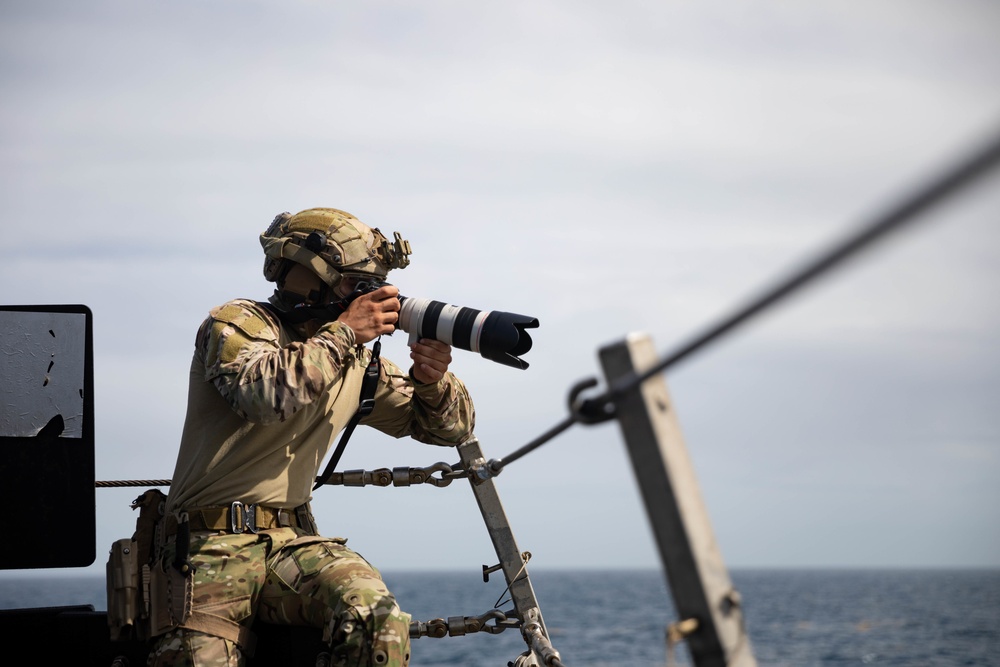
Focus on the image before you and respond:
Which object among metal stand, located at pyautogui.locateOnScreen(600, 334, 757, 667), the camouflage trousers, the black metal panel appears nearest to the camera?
metal stand, located at pyautogui.locateOnScreen(600, 334, 757, 667)

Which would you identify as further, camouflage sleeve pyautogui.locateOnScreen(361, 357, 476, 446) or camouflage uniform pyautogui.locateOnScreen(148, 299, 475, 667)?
camouflage sleeve pyautogui.locateOnScreen(361, 357, 476, 446)

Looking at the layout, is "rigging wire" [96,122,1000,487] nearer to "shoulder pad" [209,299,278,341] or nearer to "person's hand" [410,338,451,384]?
"shoulder pad" [209,299,278,341]

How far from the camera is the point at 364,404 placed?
423 cm

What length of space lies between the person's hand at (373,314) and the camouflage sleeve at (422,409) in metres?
0.42

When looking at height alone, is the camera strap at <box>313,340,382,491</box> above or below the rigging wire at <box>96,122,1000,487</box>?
→ above

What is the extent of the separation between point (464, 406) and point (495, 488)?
0.36m

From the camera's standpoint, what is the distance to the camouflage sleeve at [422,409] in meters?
4.54

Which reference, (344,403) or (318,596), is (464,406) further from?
(318,596)

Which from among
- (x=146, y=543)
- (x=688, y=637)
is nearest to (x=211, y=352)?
(x=146, y=543)

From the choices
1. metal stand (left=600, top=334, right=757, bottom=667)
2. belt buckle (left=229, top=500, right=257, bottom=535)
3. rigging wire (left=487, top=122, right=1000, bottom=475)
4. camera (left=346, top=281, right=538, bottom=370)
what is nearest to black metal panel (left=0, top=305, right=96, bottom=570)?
belt buckle (left=229, top=500, right=257, bottom=535)

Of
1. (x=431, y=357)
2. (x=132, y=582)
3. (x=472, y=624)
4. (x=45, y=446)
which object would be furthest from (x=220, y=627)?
(x=45, y=446)

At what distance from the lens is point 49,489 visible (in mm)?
4770

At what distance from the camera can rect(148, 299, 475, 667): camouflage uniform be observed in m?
3.68

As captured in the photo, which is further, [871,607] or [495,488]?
[871,607]
